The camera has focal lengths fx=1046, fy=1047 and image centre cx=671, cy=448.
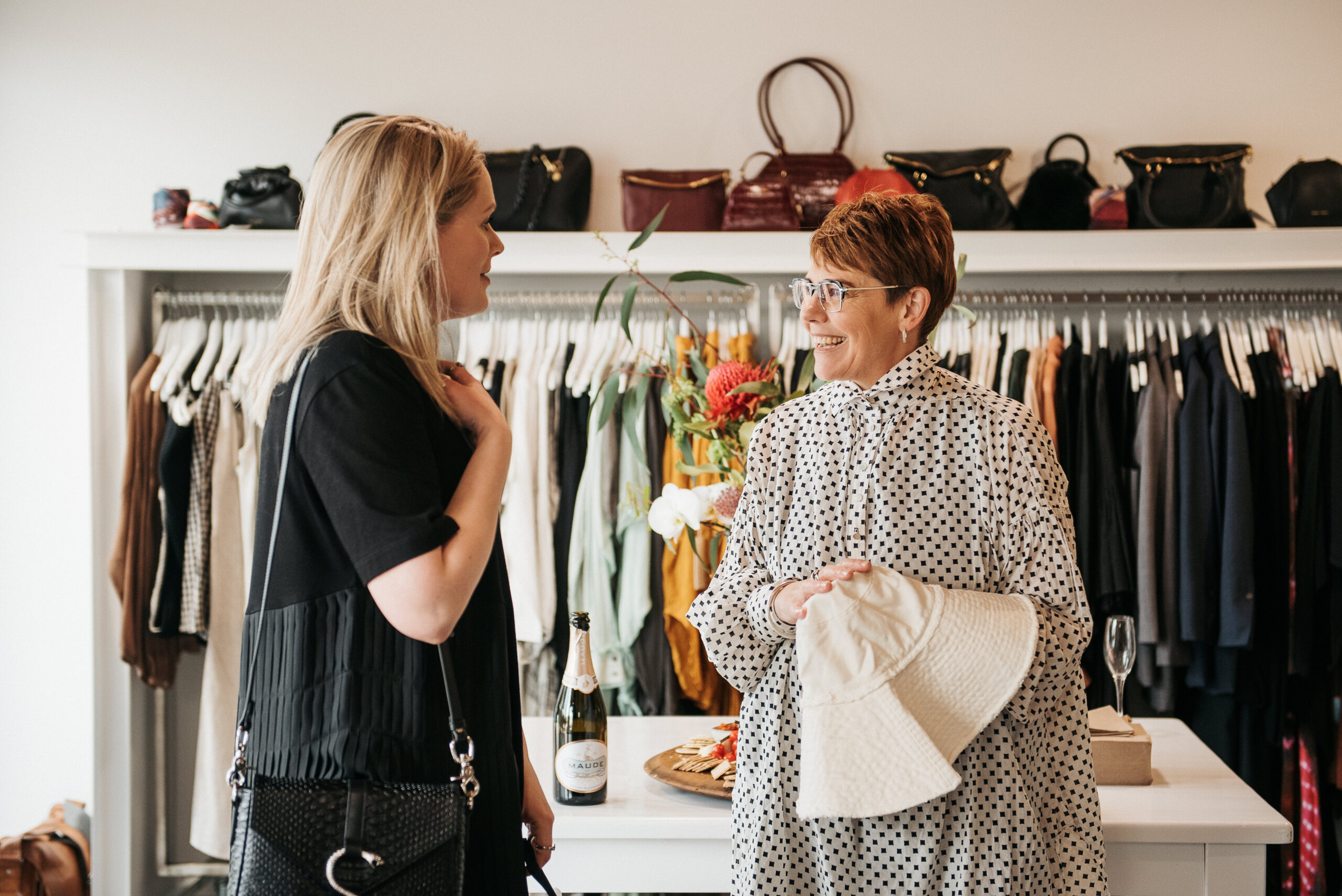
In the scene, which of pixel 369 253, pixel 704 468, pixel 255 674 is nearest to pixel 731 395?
pixel 704 468

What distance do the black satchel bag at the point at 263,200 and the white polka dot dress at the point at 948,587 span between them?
7.92ft

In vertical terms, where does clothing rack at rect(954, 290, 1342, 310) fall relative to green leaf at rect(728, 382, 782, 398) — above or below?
above

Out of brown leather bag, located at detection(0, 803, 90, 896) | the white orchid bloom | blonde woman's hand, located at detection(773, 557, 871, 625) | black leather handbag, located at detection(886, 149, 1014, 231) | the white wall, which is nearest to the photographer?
blonde woman's hand, located at detection(773, 557, 871, 625)

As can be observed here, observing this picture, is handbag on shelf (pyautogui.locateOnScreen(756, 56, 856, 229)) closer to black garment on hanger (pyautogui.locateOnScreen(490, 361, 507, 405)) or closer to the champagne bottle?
black garment on hanger (pyautogui.locateOnScreen(490, 361, 507, 405))

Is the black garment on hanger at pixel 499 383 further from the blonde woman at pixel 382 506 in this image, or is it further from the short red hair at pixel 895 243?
the blonde woman at pixel 382 506

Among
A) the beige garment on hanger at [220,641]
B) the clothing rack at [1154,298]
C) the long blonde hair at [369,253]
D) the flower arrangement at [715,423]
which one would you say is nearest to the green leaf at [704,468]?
the flower arrangement at [715,423]

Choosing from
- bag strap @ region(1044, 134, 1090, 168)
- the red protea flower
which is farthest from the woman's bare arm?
bag strap @ region(1044, 134, 1090, 168)

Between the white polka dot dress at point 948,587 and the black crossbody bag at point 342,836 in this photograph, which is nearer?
the black crossbody bag at point 342,836

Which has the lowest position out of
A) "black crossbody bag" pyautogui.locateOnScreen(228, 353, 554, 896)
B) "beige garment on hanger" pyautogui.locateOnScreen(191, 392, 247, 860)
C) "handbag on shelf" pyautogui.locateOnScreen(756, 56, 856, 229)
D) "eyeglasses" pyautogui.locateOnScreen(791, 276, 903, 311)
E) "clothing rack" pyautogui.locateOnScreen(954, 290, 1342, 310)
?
"beige garment on hanger" pyautogui.locateOnScreen(191, 392, 247, 860)

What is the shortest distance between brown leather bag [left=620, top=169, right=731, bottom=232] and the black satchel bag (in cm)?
107

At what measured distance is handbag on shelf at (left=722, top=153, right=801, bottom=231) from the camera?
10.7ft

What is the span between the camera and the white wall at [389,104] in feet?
11.6

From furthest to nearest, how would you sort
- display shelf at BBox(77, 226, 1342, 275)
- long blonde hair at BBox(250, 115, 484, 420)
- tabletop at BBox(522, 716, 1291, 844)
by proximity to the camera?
1. display shelf at BBox(77, 226, 1342, 275)
2. tabletop at BBox(522, 716, 1291, 844)
3. long blonde hair at BBox(250, 115, 484, 420)

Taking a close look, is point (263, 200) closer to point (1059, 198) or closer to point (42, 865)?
point (42, 865)
